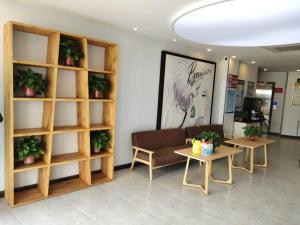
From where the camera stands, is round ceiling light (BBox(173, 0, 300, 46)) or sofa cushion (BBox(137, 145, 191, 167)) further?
sofa cushion (BBox(137, 145, 191, 167))

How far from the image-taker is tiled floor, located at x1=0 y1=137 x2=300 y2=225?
2.84 meters

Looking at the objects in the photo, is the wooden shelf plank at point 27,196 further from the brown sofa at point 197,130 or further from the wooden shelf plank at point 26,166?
the brown sofa at point 197,130

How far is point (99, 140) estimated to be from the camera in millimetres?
3777

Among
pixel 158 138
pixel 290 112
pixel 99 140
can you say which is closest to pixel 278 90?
pixel 290 112

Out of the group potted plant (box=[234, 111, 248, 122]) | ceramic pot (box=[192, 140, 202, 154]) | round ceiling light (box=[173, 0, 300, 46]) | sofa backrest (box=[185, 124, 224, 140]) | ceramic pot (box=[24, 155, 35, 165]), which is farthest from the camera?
potted plant (box=[234, 111, 248, 122])

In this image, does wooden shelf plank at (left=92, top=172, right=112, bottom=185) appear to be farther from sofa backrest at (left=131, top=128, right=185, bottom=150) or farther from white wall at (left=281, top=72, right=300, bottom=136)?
white wall at (left=281, top=72, right=300, bottom=136)

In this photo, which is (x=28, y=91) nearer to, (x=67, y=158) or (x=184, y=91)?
(x=67, y=158)

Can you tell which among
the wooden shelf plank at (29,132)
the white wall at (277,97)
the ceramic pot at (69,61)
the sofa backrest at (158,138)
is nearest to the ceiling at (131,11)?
the ceramic pot at (69,61)

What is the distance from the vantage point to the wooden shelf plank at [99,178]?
3825mm

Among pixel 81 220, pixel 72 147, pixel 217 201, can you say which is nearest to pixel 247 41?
pixel 217 201

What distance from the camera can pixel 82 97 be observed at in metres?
3.61

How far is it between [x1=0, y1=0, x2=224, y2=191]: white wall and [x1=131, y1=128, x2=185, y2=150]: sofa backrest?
0.68ft

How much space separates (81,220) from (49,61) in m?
2.13

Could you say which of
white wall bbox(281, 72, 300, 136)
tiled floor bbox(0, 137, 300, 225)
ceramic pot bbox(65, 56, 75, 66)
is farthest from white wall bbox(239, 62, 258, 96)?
ceramic pot bbox(65, 56, 75, 66)
